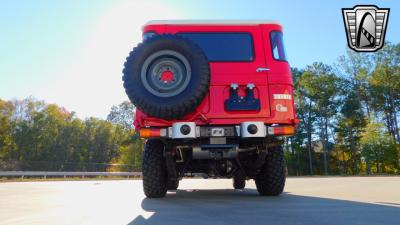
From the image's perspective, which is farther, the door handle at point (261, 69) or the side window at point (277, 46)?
the side window at point (277, 46)

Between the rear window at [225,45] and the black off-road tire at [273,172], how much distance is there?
1757 mm

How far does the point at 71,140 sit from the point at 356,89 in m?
55.2

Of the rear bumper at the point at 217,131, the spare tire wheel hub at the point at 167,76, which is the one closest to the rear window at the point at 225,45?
the spare tire wheel hub at the point at 167,76

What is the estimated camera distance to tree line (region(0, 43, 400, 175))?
50531 millimetres

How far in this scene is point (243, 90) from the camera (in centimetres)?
599

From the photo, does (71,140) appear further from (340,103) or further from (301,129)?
(340,103)

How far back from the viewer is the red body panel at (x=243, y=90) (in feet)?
19.4

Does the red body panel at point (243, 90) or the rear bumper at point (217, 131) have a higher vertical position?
the red body panel at point (243, 90)

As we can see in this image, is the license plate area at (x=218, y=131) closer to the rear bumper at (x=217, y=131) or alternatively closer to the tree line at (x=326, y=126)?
the rear bumper at (x=217, y=131)

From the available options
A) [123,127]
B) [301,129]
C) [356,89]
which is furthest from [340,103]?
[123,127]

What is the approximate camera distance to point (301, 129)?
61.7 metres

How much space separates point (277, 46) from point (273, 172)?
2.14 metres

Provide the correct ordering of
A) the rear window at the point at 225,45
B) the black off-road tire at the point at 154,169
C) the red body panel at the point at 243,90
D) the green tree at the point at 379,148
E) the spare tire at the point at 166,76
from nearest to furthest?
1. the spare tire at the point at 166,76
2. the red body panel at the point at 243,90
3. the rear window at the point at 225,45
4. the black off-road tire at the point at 154,169
5. the green tree at the point at 379,148

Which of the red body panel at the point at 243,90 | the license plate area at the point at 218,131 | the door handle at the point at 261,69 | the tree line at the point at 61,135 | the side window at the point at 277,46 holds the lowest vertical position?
the license plate area at the point at 218,131
